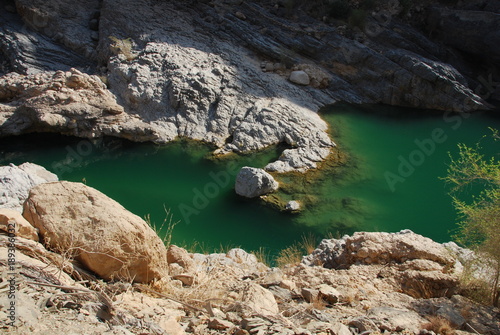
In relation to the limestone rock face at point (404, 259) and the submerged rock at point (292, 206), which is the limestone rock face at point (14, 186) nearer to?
the limestone rock face at point (404, 259)

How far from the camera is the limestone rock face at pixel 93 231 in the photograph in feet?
16.2

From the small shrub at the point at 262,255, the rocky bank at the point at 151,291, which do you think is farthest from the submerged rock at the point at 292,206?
the rocky bank at the point at 151,291

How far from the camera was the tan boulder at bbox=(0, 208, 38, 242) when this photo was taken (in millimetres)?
4660

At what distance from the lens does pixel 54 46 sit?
2022cm

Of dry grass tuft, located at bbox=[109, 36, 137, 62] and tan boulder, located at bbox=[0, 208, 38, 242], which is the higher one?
tan boulder, located at bbox=[0, 208, 38, 242]

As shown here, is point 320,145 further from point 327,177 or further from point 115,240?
point 115,240

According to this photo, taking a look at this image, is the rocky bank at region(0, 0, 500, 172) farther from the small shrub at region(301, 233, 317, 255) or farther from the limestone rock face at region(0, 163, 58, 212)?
the limestone rock face at region(0, 163, 58, 212)

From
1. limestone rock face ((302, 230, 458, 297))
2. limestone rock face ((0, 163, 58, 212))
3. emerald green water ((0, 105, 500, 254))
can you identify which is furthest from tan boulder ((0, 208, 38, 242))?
emerald green water ((0, 105, 500, 254))

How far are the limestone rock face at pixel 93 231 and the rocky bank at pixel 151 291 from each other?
0.01 metres

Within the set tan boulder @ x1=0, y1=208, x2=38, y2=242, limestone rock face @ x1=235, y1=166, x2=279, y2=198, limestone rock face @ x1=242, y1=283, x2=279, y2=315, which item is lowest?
limestone rock face @ x1=235, y1=166, x2=279, y2=198

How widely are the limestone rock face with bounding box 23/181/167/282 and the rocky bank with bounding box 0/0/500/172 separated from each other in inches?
404

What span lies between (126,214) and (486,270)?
Answer: 240 inches

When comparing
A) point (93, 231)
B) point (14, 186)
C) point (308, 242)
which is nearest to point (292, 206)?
point (308, 242)

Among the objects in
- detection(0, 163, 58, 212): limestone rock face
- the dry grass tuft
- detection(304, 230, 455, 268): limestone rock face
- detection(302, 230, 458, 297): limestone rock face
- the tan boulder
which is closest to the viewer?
the tan boulder
